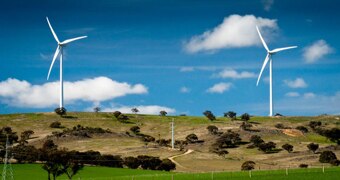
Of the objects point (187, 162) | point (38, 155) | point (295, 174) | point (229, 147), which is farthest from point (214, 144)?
point (295, 174)

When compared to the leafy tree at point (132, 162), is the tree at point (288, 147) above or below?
above

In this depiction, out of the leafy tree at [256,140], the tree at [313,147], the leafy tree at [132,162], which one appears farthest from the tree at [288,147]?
the leafy tree at [132,162]

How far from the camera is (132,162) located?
504 ft

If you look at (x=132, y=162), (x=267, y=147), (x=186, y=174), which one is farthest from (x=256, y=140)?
(x=186, y=174)

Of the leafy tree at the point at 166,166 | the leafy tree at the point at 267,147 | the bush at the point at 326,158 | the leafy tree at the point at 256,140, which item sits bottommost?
the leafy tree at the point at 166,166

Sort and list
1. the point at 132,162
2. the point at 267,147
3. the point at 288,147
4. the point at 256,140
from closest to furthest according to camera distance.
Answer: the point at 132,162 → the point at 288,147 → the point at 267,147 → the point at 256,140

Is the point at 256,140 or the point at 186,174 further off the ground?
the point at 256,140

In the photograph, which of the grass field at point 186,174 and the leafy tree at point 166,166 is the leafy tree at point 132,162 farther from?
the grass field at point 186,174

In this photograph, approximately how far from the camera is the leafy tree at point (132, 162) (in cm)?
15262

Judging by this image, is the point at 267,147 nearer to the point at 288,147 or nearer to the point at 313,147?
the point at 288,147

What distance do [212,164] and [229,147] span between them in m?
44.7

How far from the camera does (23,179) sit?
115625 millimetres

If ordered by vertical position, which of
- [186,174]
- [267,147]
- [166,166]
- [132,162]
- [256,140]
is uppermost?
[256,140]

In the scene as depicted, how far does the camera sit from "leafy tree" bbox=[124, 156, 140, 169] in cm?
15262
